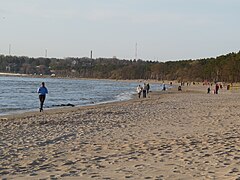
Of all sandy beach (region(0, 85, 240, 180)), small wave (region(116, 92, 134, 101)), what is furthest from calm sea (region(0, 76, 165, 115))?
sandy beach (region(0, 85, 240, 180))

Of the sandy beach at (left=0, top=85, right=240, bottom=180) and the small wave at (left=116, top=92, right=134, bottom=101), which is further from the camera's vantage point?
the small wave at (left=116, top=92, right=134, bottom=101)

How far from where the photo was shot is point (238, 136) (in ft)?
35.8

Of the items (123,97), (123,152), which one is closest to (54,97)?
(123,97)

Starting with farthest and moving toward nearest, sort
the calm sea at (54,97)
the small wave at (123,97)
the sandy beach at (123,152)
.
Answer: the small wave at (123,97) < the calm sea at (54,97) < the sandy beach at (123,152)

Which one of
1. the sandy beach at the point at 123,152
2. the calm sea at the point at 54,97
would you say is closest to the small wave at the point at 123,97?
the calm sea at the point at 54,97

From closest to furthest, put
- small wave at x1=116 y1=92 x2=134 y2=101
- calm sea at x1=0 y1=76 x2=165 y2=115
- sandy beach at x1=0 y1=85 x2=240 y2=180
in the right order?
sandy beach at x1=0 y1=85 x2=240 y2=180 → calm sea at x1=0 y1=76 x2=165 y2=115 → small wave at x1=116 y1=92 x2=134 y2=101

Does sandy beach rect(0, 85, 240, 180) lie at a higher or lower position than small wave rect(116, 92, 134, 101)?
higher

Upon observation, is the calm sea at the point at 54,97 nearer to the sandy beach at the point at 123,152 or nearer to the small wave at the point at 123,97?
the small wave at the point at 123,97

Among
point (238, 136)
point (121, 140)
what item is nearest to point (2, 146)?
point (121, 140)

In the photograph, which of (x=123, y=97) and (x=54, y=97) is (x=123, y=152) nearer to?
(x=54, y=97)

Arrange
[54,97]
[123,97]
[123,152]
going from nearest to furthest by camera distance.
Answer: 1. [123,152]
2. [54,97]
3. [123,97]

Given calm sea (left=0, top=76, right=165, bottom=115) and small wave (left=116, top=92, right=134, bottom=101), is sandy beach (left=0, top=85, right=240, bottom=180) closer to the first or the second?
calm sea (left=0, top=76, right=165, bottom=115)

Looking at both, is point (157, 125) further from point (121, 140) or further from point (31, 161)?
point (31, 161)

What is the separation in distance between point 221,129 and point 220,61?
117162 millimetres
